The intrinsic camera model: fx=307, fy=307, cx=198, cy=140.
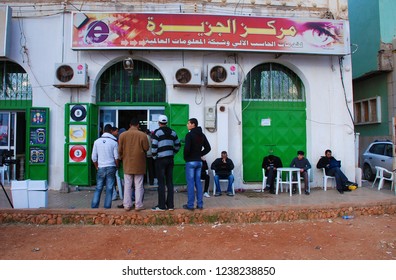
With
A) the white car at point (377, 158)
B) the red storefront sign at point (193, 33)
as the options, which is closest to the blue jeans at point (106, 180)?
the red storefront sign at point (193, 33)

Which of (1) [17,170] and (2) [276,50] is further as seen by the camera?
(1) [17,170]

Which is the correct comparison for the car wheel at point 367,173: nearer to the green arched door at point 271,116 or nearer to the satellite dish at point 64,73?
the green arched door at point 271,116

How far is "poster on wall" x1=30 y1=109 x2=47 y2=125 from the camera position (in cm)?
835

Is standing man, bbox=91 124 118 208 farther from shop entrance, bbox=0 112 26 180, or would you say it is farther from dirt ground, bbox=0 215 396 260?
shop entrance, bbox=0 112 26 180

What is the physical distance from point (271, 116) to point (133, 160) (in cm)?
515

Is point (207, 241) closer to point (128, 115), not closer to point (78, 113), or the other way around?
point (128, 115)

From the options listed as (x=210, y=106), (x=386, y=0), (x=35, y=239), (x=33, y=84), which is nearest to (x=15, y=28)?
(x=33, y=84)

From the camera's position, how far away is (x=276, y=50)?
8.53 meters

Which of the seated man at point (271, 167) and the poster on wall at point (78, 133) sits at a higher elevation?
the poster on wall at point (78, 133)

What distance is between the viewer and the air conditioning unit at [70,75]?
26.8 ft

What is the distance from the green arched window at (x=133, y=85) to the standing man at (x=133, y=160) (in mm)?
3408

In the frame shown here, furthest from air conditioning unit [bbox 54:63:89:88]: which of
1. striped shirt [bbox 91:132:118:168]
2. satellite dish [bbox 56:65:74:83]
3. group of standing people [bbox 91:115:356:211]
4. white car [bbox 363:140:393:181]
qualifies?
white car [bbox 363:140:393:181]

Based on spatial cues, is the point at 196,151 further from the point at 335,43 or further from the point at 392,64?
the point at 392,64

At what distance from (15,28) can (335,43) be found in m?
9.07
